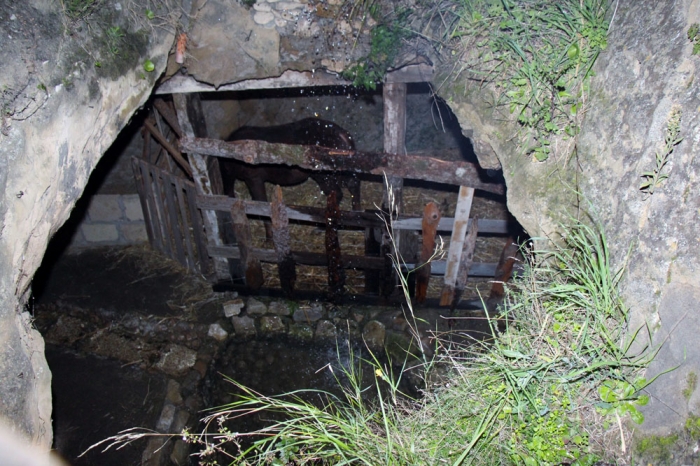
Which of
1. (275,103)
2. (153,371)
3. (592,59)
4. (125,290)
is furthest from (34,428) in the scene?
(275,103)

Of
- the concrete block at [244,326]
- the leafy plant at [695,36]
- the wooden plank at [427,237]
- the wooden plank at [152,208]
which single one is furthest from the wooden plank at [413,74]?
the wooden plank at [152,208]

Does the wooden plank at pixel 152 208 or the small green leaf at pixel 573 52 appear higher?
the small green leaf at pixel 573 52

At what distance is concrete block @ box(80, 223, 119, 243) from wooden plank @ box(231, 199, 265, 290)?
7.98ft

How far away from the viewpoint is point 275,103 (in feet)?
22.5

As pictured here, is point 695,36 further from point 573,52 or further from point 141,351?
point 141,351

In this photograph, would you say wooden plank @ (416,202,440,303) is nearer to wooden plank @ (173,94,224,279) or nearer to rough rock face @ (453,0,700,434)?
rough rock face @ (453,0,700,434)

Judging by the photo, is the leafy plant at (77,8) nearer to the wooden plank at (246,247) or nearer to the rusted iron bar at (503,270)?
the wooden plank at (246,247)

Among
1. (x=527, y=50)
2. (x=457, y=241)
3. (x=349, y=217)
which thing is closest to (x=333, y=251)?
(x=349, y=217)

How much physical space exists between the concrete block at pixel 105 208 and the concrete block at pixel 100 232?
0.10 meters

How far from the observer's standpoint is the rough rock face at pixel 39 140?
268 cm

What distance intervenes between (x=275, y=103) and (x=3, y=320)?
5.05 m

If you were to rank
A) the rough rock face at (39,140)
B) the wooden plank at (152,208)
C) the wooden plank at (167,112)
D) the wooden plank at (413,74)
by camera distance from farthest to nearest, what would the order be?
1. the wooden plank at (152,208)
2. the wooden plank at (167,112)
3. the wooden plank at (413,74)
4. the rough rock face at (39,140)

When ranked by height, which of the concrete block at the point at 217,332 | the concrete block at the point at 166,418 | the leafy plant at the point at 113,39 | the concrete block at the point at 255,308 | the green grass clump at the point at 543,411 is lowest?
the concrete block at the point at 166,418

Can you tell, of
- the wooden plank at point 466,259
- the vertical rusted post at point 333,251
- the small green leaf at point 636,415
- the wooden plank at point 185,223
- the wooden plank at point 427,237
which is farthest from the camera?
the wooden plank at point 185,223
